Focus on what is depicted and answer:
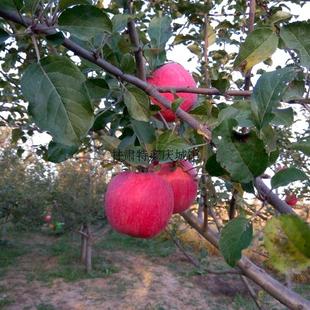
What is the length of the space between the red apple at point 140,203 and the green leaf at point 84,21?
39cm

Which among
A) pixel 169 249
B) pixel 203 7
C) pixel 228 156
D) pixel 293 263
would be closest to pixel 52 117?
pixel 228 156

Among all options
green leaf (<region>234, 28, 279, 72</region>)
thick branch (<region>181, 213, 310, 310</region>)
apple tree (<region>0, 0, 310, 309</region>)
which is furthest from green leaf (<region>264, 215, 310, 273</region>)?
thick branch (<region>181, 213, 310, 310</region>)

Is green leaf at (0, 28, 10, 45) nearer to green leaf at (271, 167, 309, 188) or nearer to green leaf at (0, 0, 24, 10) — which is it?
green leaf at (0, 0, 24, 10)

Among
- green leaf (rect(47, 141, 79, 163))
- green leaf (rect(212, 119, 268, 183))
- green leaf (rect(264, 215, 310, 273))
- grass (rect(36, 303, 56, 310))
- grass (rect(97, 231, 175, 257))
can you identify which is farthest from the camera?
grass (rect(97, 231, 175, 257))

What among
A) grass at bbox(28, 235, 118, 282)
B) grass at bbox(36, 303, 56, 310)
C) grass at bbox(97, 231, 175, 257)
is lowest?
grass at bbox(36, 303, 56, 310)

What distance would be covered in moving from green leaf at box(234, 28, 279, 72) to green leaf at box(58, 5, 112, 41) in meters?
0.23

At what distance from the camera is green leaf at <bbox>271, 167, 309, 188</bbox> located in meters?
0.55

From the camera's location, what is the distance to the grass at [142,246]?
28.9 feet

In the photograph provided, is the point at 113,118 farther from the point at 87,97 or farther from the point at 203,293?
the point at 203,293

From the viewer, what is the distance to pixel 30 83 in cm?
55

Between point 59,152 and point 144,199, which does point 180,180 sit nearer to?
point 144,199

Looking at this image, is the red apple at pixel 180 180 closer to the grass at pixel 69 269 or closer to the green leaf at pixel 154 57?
the green leaf at pixel 154 57

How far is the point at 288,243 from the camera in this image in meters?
0.31

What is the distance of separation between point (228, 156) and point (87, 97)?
211mm
